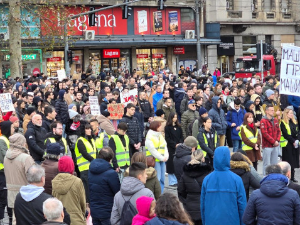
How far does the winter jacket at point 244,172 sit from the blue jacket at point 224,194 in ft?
2.20

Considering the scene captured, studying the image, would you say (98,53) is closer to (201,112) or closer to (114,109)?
(114,109)

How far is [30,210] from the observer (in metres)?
7.44

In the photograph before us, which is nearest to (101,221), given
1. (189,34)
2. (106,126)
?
(106,126)

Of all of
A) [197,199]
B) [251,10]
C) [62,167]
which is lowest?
[197,199]

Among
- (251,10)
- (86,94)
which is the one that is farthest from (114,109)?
(251,10)

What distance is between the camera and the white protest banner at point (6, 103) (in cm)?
1502

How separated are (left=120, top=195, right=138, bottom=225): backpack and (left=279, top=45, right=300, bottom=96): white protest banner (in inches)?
159

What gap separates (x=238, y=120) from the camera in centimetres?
1602

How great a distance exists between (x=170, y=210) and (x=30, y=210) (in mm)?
2039

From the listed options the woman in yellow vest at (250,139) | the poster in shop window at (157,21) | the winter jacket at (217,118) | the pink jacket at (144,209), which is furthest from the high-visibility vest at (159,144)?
the poster in shop window at (157,21)

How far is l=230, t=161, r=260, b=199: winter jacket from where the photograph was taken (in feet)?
28.2

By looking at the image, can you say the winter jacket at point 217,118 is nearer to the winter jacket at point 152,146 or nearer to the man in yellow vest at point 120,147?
the winter jacket at point 152,146

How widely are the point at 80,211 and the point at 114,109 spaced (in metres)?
7.61

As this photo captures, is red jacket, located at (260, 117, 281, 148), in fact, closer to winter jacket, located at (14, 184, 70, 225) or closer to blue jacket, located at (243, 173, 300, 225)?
blue jacket, located at (243, 173, 300, 225)
